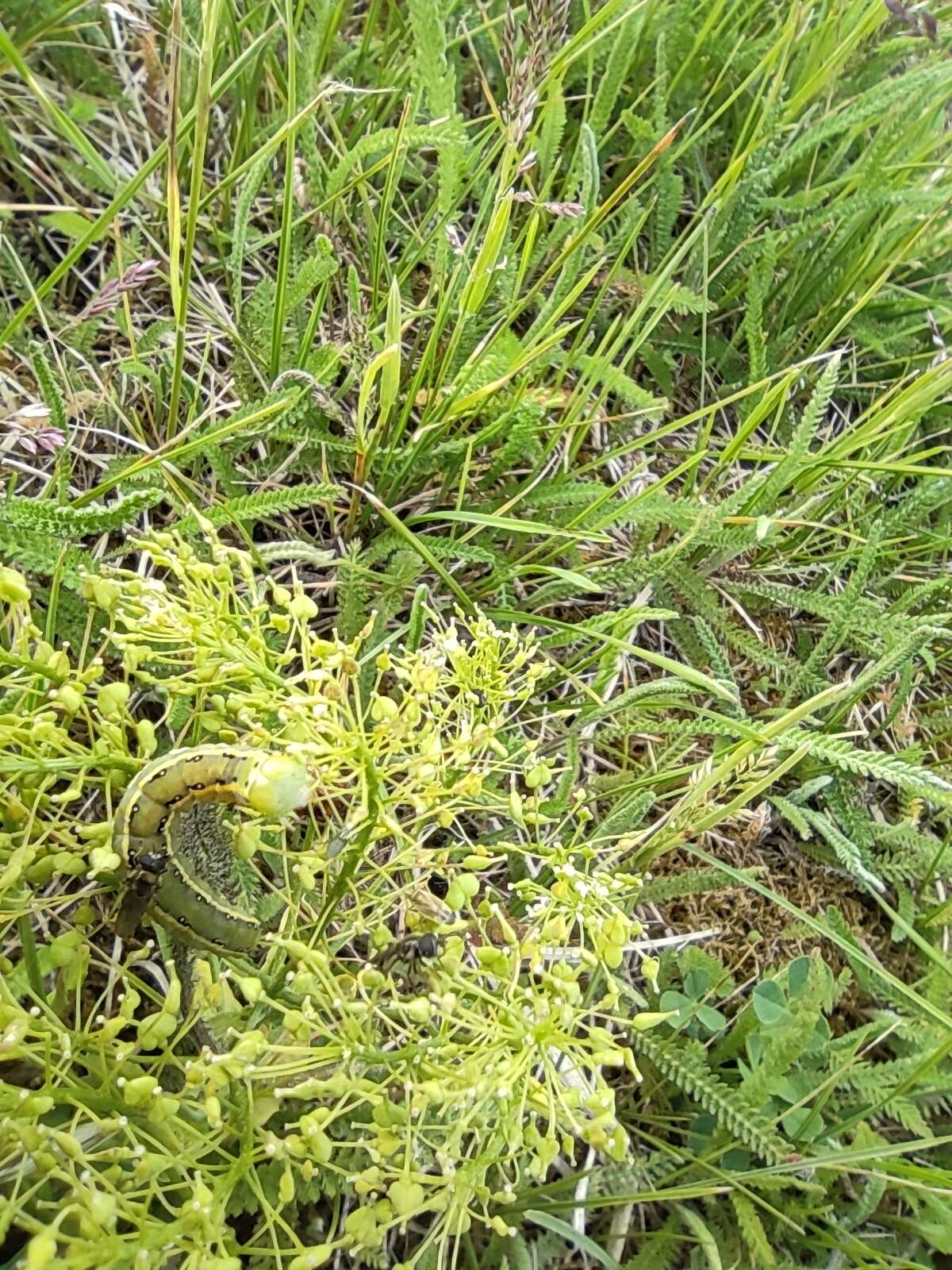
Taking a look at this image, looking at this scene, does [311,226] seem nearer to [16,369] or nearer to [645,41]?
[16,369]

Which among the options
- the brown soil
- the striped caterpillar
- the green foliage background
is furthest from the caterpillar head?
the brown soil

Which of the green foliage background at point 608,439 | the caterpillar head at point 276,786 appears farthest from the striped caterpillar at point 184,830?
the green foliage background at point 608,439

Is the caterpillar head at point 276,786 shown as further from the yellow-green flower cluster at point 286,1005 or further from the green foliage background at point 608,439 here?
the green foliage background at point 608,439

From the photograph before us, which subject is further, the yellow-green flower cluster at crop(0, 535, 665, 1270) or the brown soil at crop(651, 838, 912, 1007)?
the brown soil at crop(651, 838, 912, 1007)

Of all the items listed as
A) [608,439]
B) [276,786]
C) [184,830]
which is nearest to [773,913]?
[608,439]

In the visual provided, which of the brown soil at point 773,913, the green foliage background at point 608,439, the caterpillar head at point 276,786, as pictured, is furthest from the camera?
the brown soil at point 773,913

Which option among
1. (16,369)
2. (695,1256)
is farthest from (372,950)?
(16,369)

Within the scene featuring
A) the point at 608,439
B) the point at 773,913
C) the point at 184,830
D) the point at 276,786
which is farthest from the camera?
the point at 608,439

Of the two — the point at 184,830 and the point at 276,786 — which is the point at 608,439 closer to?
the point at 184,830

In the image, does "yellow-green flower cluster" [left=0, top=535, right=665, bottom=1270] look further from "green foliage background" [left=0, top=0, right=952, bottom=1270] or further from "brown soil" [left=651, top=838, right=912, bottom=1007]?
"brown soil" [left=651, top=838, right=912, bottom=1007]
